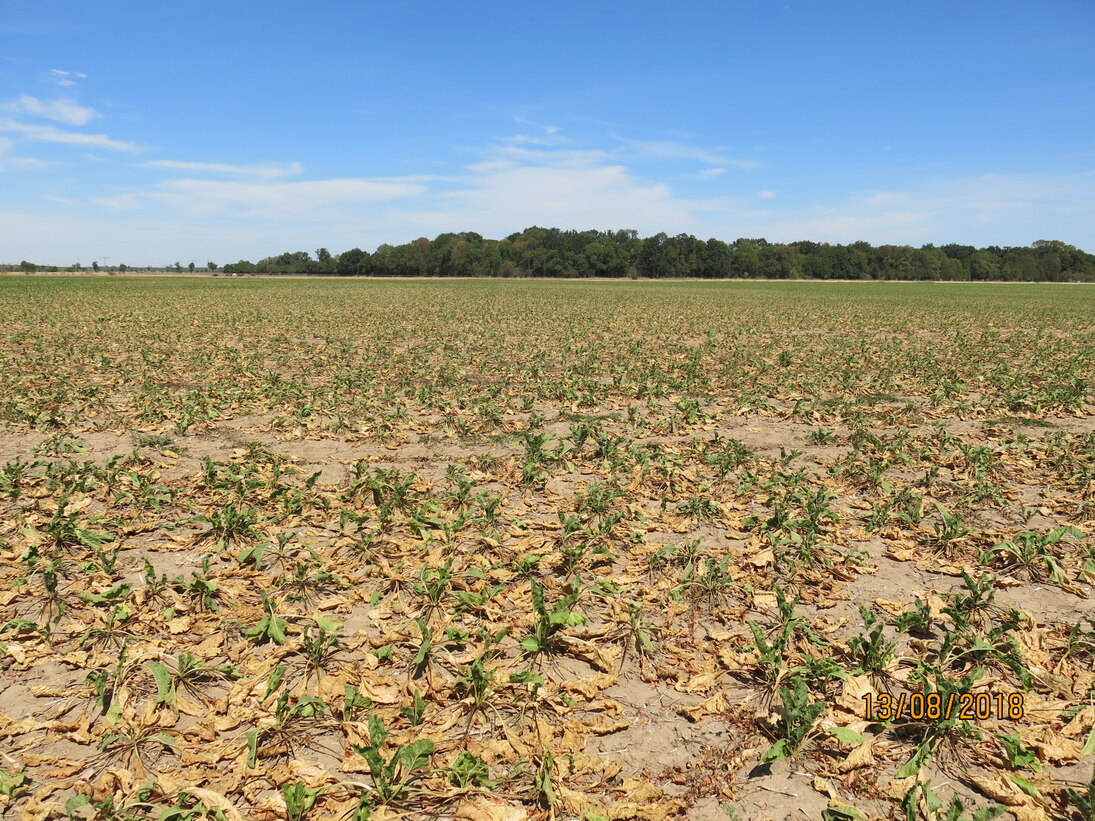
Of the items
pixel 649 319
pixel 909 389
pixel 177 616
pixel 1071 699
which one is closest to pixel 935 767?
pixel 1071 699

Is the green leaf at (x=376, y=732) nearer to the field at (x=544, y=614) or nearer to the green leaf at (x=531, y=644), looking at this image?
the field at (x=544, y=614)

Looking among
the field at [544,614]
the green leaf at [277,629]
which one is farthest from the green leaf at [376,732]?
the green leaf at [277,629]

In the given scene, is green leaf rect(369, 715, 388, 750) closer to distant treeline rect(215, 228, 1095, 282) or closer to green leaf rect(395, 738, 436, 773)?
green leaf rect(395, 738, 436, 773)

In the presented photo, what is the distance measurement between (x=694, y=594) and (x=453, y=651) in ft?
6.12

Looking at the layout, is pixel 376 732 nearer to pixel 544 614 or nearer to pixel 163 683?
pixel 544 614

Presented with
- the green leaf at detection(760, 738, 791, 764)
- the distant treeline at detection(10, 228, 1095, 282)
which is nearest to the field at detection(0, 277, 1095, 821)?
the green leaf at detection(760, 738, 791, 764)

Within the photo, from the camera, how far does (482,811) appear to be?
279 cm

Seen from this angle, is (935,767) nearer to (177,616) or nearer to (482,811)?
(482,811)

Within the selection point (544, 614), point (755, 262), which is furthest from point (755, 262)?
point (544, 614)
